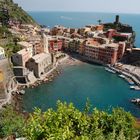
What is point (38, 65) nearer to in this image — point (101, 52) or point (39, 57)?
point (39, 57)

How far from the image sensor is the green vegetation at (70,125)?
13219mm

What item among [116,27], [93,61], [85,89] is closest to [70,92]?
[85,89]

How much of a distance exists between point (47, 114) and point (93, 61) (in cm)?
3975

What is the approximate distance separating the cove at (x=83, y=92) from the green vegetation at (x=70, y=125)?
539 inches

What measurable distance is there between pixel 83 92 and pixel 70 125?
23.5 meters

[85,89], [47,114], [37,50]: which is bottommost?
[85,89]

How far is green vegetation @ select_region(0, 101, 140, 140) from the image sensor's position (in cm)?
1322

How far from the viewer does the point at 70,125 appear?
1456 centimetres

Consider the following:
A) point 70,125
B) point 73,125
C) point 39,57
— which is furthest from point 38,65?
point 70,125

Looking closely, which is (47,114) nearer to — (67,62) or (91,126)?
(91,126)

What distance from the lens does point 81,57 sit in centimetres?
5569

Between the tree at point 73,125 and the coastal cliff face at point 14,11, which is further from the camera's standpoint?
the coastal cliff face at point 14,11

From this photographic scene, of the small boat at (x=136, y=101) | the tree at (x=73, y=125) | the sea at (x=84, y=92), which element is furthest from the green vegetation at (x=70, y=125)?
the small boat at (x=136, y=101)

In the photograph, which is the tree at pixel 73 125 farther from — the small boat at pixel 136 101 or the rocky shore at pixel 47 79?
the small boat at pixel 136 101
